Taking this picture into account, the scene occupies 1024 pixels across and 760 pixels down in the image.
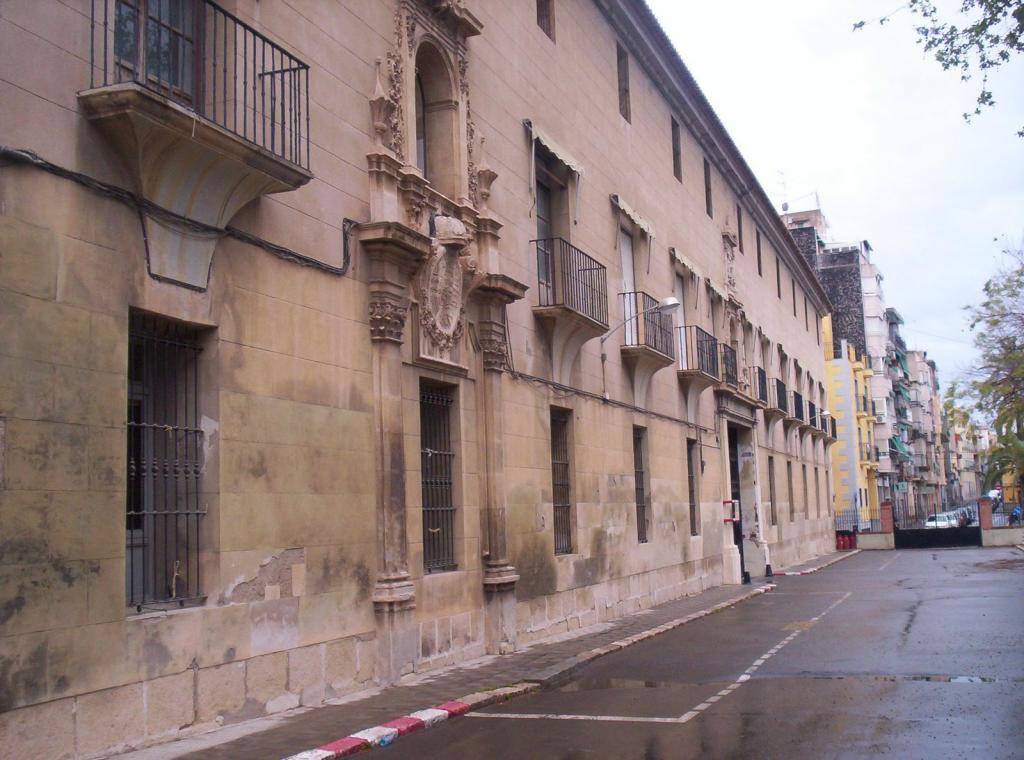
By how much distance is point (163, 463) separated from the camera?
8500 mm

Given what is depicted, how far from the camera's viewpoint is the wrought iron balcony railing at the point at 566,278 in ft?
54.2

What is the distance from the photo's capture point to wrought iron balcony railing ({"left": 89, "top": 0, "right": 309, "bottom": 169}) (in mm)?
7965

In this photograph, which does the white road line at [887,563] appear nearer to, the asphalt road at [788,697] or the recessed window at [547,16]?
the asphalt road at [788,697]

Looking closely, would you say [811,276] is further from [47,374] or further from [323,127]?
[47,374]

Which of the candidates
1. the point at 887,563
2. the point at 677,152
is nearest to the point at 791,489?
the point at 887,563

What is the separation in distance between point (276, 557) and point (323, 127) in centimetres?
437

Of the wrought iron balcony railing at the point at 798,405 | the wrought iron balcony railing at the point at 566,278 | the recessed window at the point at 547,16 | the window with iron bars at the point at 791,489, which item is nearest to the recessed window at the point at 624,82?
the recessed window at the point at 547,16

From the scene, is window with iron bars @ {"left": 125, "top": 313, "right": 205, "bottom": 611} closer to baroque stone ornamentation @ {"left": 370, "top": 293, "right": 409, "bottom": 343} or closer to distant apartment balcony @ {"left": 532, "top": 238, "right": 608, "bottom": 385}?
baroque stone ornamentation @ {"left": 370, "top": 293, "right": 409, "bottom": 343}

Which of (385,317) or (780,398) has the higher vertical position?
(780,398)

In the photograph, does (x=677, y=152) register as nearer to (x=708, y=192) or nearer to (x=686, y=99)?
(x=686, y=99)

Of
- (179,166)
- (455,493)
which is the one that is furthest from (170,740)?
(455,493)

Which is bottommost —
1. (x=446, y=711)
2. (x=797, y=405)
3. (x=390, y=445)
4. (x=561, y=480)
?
(x=446, y=711)

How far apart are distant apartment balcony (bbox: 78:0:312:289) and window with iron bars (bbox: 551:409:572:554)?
26.5 feet

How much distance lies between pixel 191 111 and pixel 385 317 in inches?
152
